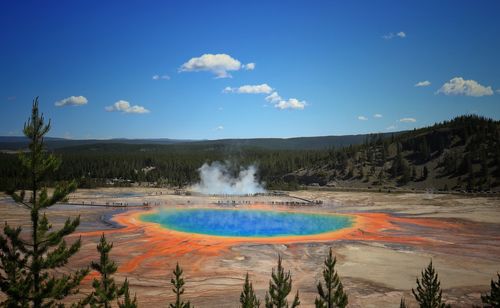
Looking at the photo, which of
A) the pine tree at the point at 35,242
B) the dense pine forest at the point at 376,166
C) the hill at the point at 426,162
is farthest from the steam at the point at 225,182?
the pine tree at the point at 35,242

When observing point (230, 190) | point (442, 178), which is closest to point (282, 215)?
point (230, 190)

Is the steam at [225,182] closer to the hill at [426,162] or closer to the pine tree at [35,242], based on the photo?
the hill at [426,162]

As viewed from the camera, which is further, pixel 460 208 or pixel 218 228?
pixel 460 208

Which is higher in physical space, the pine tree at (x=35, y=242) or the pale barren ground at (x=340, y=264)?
the pine tree at (x=35, y=242)

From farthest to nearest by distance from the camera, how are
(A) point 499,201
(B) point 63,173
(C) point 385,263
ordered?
(B) point 63,173, (A) point 499,201, (C) point 385,263

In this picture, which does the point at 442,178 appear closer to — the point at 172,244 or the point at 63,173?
the point at 172,244

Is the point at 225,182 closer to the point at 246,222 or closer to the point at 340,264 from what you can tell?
the point at 246,222

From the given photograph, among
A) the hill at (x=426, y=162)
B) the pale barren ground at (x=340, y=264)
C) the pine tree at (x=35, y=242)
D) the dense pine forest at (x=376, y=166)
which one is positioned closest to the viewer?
the pine tree at (x=35, y=242)
